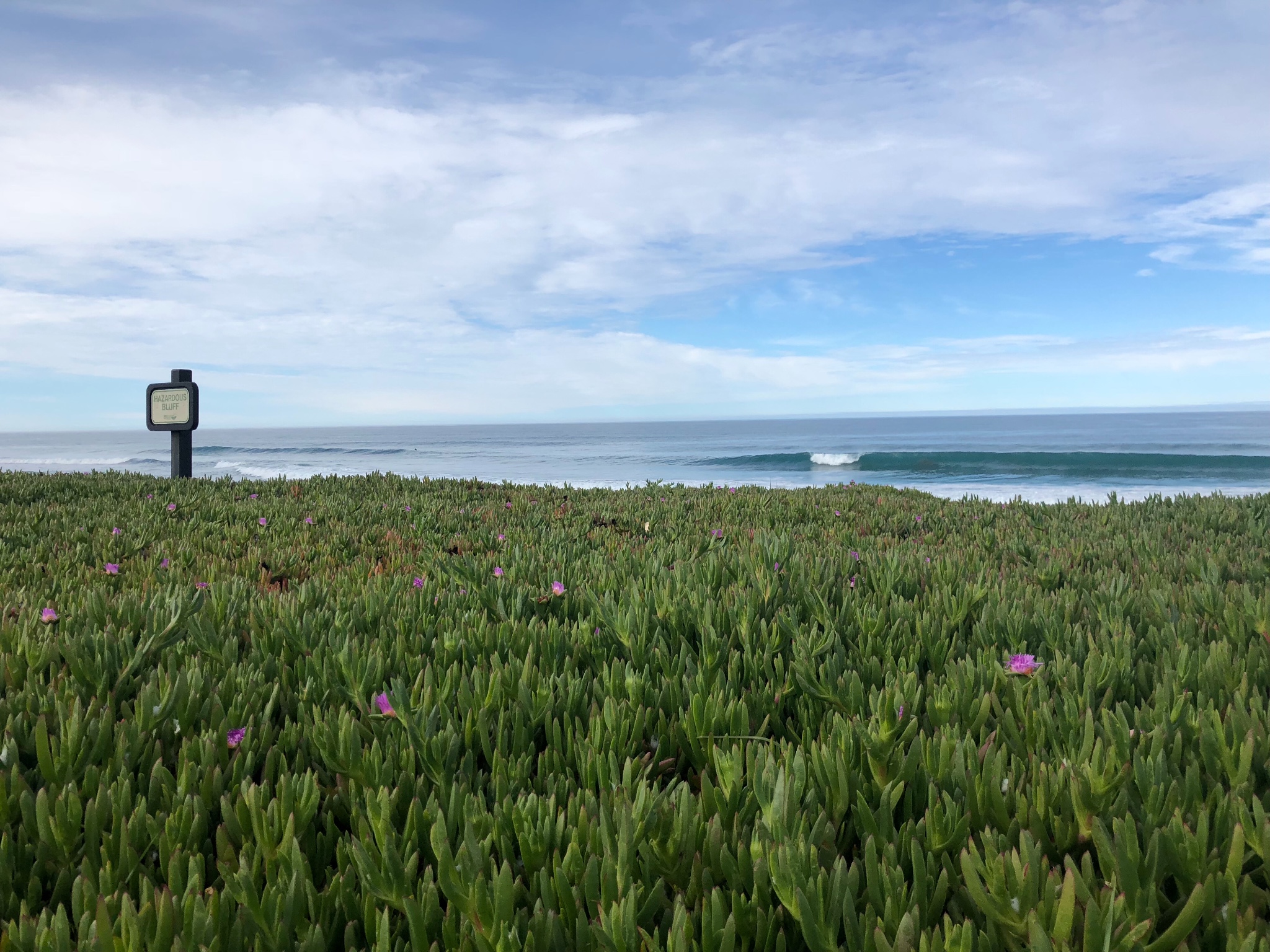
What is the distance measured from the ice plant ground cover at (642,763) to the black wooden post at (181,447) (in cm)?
816

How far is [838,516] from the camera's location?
6199mm

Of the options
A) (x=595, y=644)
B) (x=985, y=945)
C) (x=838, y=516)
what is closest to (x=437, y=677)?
(x=595, y=644)

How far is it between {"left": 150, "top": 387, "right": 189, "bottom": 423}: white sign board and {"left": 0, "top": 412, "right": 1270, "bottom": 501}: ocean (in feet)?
5.10

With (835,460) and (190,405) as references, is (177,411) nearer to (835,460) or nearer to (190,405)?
(190,405)

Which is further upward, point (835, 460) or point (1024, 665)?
point (835, 460)

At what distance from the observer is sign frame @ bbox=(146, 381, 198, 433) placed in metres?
10.7

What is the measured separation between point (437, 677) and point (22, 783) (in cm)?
88

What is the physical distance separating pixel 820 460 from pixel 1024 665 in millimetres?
41590

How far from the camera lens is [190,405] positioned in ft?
35.2

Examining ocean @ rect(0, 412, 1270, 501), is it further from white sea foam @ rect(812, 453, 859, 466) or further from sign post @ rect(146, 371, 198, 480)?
sign post @ rect(146, 371, 198, 480)

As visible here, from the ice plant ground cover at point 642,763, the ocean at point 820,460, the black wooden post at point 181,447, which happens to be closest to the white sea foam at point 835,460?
the ocean at point 820,460

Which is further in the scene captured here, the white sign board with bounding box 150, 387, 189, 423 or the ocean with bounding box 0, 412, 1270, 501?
the ocean with bounding box 0, 412, 1270, 501

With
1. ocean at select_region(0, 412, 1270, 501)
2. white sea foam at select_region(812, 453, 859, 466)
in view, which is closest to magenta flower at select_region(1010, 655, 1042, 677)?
ocean at select_region(0, 412, 1270, 501)

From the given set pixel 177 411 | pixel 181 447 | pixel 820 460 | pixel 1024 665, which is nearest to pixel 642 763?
pixel 1024 665
